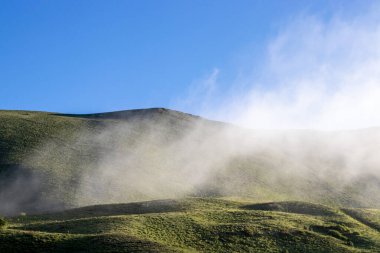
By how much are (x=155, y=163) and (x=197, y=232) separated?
6291cm

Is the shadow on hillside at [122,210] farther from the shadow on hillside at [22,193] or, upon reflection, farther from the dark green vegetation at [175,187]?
the shadow on hillside at [22,193]

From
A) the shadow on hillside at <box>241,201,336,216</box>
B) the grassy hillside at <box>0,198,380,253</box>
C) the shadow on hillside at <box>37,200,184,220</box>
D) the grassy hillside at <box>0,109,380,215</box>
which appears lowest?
the grassy hillside at <box>0,198,380,253</box>

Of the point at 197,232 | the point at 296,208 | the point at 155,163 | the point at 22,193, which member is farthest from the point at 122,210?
the point at 155,163

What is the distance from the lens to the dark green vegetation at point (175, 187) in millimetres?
53688

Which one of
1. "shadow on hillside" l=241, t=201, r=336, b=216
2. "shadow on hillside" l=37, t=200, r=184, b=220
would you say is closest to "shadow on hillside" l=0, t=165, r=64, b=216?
"shadow on hillside" l=37, t=200, r=184, b=220

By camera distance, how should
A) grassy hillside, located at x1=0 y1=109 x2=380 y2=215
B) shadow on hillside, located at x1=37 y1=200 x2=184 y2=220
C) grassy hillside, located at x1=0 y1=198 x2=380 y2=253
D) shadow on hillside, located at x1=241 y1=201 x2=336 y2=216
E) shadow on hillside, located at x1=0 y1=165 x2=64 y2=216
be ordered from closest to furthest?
grassy hillside, located at x1=0 y1=198 x2=380 y2=253 → shadow on hillside, located at x1=37 y1=200 x2=184 y2=220 → shadow on hillside, located at x1=241 y1=201 x2=336 y2=216 → shadow on hillside, located at x1=0 y1=165 x2=64 y2=216 → grassy hillside, located at x1=0 y1=109 x2=380 y2=215

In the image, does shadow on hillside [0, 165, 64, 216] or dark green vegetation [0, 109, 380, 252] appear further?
shadow on hillside [0, 165, 64, 216]

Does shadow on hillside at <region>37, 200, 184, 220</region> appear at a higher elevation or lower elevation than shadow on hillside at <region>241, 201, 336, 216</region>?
lower

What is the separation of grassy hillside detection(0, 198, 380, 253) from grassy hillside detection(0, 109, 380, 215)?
83.6 ft

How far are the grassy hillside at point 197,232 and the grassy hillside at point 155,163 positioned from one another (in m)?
25.5

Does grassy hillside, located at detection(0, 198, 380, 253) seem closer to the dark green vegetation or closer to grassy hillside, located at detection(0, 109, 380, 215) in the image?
the dark green vegetation

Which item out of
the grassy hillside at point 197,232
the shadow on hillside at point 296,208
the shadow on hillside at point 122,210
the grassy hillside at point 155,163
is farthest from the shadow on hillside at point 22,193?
the shadow on hillside at point 296,208

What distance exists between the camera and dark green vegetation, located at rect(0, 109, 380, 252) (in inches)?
2114

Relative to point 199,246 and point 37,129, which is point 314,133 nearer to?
point 37,129
